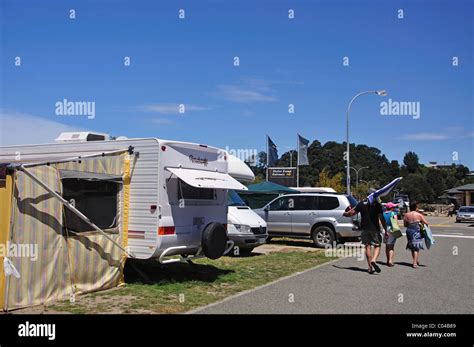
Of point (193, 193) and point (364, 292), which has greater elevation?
point (193, 193)

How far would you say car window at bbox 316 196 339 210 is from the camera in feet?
53.6

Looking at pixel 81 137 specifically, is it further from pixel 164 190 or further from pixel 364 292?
pixel 364 292

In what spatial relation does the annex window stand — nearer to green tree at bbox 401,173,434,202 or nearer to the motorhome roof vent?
the motorhome roof vent

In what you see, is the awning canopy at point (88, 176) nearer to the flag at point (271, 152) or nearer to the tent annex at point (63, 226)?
the tent annex at point (63, 226)

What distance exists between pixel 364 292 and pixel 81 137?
20.4ft

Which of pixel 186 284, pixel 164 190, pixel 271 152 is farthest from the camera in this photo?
pixel 271 152

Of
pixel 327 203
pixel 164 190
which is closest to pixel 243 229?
pixel 327 203

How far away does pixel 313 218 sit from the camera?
1661 cm

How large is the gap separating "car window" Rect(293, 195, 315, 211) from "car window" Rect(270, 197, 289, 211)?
1.14 feet

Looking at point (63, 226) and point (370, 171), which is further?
point (370, 171)
